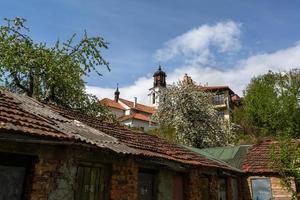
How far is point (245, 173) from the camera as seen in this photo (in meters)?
18.6

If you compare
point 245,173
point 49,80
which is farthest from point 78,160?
point 49,80

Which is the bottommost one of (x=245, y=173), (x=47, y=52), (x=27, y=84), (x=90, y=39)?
(x=245, y=173)

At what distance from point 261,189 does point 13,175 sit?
48.3ft

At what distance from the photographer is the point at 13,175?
7.05 metres

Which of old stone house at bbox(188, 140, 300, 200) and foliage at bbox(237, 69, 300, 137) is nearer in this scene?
old stone house at bbox(188, 140, 300, 200)

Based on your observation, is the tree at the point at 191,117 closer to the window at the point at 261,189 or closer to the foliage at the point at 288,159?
the window at the point at 261,189

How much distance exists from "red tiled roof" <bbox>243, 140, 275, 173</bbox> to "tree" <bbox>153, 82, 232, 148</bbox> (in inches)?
414

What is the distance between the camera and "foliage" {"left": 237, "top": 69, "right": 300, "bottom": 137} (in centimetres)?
3794

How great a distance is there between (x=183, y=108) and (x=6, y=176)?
26777 millimetres

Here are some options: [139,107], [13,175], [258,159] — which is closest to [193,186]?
[258,159]

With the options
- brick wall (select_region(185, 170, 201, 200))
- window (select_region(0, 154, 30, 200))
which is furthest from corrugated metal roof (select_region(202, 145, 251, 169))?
window (select_region(0, 154, 30, 200))

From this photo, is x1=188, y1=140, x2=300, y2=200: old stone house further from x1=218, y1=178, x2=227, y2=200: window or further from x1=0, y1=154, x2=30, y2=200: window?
x1=0, y1=154, x2=30, y2=200: window

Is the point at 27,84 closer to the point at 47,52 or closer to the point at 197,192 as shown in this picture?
the point at 47,52

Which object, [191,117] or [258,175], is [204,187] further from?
[191,117]
